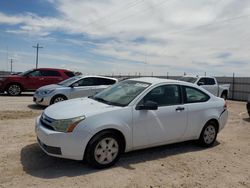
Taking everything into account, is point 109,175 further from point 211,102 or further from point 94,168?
point 211,102

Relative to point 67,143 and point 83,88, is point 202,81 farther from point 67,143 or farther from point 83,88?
point 67,143

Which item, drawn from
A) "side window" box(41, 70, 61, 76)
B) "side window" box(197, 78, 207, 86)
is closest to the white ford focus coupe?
"side window" box(197, 78, 207, 86)

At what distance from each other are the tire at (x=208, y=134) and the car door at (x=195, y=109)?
189mm

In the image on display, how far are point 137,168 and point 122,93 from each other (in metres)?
1.60

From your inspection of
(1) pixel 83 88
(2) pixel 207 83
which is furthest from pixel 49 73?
(2) pixel 207 83

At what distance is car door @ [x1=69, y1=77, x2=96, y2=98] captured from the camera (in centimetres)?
1236

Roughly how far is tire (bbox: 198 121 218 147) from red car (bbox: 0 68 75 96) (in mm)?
12216

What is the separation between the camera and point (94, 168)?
5.16 metres

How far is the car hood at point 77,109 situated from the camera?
5.18 meters

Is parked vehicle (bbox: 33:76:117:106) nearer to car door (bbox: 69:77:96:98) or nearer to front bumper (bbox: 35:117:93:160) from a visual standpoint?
car door (bbox: 69:77:96:98)

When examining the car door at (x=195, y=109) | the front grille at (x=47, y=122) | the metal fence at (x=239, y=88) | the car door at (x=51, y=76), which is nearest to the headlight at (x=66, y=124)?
the front grille at (x=47, y=122)

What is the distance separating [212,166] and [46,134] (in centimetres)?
314

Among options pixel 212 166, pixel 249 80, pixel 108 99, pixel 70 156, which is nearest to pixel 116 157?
pixel 70 156

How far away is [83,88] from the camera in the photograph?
41.4 ft
